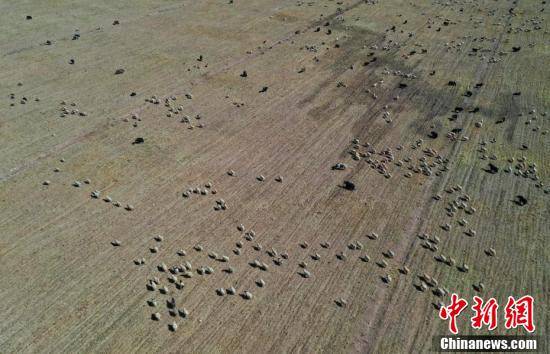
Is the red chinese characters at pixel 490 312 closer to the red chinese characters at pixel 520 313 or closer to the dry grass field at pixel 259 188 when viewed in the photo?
the red chinese characters at pixel 520 313

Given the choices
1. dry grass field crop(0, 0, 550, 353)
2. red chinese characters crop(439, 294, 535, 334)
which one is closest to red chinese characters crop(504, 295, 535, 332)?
red chinese characters crop(439, 294, 535, 334)

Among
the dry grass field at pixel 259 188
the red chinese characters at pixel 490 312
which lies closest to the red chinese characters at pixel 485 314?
the red chinese characters at pixel 490 312

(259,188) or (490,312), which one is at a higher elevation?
(259,188)

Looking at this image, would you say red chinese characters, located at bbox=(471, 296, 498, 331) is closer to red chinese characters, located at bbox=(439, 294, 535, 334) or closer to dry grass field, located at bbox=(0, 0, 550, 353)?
red chinese characters, located at bbox=(439, 294, 535, 334)

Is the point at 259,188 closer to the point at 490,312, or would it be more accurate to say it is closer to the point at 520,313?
the point at 490,312

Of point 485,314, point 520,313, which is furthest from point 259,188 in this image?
point 520,313

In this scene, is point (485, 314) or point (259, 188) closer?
point (485, 314)
